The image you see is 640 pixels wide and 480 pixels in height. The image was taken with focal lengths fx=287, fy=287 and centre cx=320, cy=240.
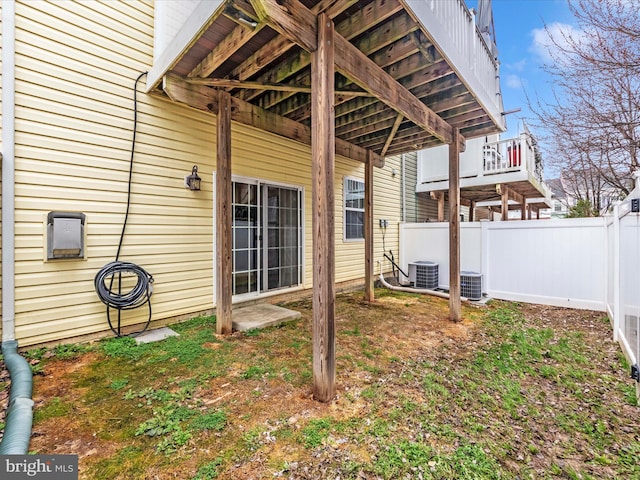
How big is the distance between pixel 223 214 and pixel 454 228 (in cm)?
348

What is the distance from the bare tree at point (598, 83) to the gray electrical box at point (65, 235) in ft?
21.2

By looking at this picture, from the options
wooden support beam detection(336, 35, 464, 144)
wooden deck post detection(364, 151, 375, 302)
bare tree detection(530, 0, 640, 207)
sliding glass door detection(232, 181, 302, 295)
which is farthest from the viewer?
wooden deck post detection(364, 151, 375, 302)

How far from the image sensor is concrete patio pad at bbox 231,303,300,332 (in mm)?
3988

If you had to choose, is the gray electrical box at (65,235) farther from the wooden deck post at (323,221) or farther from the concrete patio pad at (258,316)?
the wooden deck post at (323,221)

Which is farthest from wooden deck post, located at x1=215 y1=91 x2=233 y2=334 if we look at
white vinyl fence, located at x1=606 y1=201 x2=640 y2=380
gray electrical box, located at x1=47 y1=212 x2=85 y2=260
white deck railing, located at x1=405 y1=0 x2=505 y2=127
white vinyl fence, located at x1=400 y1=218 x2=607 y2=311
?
white vinyl fence, located at x1=400 y1=218 x2=607 y2=311

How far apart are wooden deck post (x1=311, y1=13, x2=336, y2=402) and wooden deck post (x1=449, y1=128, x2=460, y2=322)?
118 inches

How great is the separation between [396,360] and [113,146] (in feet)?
13.5

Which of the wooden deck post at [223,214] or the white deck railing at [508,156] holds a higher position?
the white deck railing at [508,156]

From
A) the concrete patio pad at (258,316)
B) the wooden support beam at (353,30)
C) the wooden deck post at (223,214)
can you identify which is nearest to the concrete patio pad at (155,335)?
the wooden deck post at (223,214)

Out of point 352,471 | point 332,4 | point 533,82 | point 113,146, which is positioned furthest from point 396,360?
point 533,82

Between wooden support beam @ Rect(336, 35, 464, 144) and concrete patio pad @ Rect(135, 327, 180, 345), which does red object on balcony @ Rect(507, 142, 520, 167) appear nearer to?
wooden support beam @ Rect(336, 35, 464, 144)

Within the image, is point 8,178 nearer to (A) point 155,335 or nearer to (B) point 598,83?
(A) point 155,335

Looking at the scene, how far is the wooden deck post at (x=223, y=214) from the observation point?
3.71 metres

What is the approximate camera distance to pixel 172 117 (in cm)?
397
